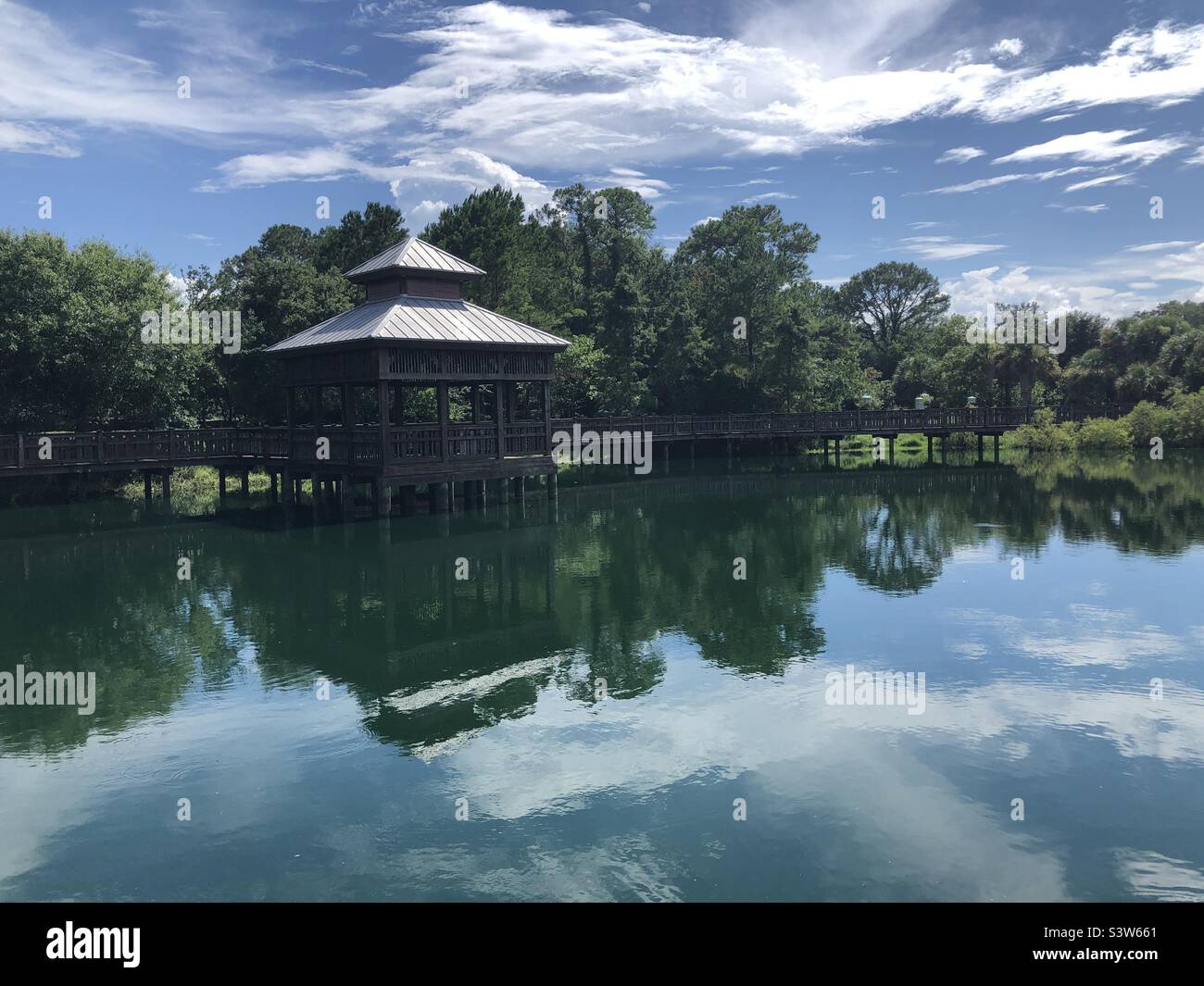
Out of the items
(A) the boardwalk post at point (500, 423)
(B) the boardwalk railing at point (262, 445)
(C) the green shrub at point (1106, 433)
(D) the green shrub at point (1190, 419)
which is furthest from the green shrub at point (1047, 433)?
(A) the boardwalk post at point (500, 423)

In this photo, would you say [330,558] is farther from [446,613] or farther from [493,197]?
[493,197]

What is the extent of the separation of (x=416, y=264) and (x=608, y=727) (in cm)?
2431

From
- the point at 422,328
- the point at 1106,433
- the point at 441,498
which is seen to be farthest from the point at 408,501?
the point at 1106,433

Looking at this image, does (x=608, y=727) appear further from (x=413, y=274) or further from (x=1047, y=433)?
(x=1047, y=433)

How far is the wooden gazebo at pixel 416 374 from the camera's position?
30609 mm

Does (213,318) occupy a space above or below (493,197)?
below

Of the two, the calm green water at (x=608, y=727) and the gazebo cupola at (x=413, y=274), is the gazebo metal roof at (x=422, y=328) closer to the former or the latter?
the gazebo cupola at (x=413, y=274)

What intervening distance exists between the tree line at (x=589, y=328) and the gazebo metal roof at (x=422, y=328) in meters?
9.38

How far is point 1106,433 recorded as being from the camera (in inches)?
2265
